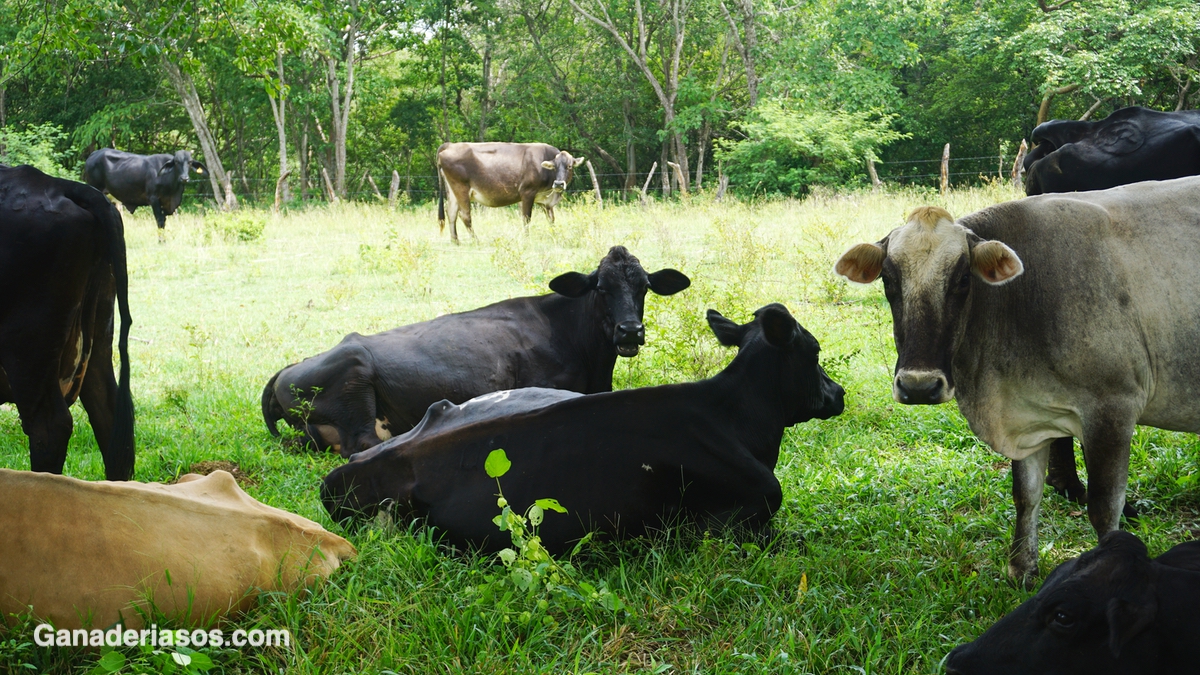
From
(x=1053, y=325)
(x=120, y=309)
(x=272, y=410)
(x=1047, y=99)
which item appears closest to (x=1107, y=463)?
(x=1053, y=325)

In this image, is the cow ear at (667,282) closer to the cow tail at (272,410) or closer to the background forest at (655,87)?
the cow tail at (272,410)

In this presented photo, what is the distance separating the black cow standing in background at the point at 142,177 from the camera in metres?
19.4

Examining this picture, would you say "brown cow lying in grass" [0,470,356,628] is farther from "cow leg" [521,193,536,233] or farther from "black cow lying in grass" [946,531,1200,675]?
"cow leg" [521,193,536,233]

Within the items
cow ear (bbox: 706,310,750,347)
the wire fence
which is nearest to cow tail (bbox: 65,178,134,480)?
cow ear (bbox: 706,310,750,347)

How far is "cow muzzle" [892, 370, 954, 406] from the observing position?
3.73 m

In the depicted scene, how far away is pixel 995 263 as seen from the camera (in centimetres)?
378

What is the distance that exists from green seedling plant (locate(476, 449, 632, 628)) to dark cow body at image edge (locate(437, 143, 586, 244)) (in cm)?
1518

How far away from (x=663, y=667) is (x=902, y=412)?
3.78 m

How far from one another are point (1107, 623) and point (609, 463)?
209 centimetres

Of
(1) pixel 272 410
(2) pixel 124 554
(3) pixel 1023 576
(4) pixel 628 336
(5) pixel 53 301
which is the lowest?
(3) pixel 1023 576

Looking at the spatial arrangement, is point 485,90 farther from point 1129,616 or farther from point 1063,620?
point 1129,616

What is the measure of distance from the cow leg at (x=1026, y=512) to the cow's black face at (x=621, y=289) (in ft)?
9.44

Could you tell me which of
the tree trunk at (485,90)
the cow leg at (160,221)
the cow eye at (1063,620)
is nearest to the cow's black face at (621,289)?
the cow eye at (1063,620)

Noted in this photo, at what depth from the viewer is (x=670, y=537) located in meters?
4.20
